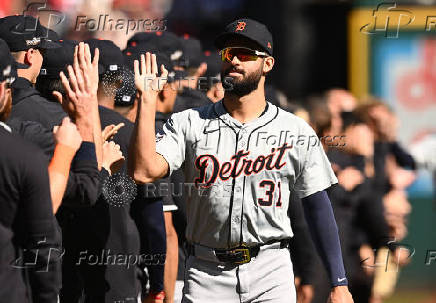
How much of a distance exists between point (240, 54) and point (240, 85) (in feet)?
0.66

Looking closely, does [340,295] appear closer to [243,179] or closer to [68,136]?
[243,179]

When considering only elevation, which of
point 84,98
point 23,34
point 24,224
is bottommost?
point 24,224

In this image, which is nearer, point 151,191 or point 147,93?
point 147,93

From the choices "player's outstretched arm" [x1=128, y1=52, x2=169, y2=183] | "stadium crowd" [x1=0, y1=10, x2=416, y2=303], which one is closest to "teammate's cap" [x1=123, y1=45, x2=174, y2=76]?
"stadium crowd" [x1=0, y1=10, x2=416, y2=303]

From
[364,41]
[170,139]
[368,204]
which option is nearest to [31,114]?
[170,139]

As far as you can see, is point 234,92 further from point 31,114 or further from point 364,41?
point 364,41

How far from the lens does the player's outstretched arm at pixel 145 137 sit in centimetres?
528

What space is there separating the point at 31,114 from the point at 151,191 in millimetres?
1070

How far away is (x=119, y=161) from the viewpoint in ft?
18.9

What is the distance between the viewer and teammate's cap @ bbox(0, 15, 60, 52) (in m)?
5.70

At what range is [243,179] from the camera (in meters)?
5.61

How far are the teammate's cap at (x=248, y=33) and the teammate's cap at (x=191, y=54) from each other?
2.54 metres

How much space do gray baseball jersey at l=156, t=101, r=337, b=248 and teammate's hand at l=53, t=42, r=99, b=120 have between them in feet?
1.69

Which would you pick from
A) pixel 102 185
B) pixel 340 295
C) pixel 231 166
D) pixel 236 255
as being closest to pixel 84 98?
pixel 102 185
